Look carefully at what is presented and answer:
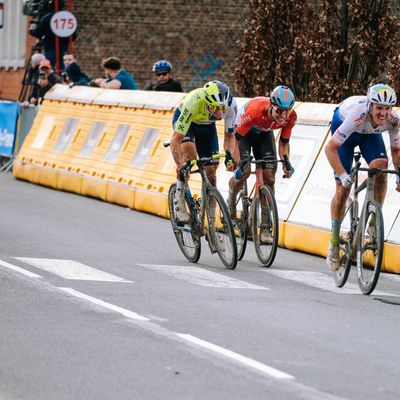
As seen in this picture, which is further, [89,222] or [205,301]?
[89,222]

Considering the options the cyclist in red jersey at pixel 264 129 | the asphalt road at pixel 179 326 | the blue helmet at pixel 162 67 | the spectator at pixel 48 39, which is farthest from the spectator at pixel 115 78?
the cyclist in red jersey at pixel 264 129

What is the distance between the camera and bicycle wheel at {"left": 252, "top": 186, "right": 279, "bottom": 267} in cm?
1345

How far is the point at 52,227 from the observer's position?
1638 cm

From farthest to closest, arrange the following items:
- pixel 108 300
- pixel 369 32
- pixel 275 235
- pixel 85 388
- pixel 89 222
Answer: pixel 369 32 < pixel 89 222 < pixel 275 235 < pixel 108 300 < pixel 85 388

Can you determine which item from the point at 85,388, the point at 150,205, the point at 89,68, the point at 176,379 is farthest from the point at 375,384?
the point at 89,68

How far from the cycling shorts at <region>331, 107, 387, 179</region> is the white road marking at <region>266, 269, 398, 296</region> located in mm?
1063

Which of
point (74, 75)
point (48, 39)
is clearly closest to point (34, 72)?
point (48, 39)

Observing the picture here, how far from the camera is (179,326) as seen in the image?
9328mm

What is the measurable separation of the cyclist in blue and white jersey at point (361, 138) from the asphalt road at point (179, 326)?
78 cm

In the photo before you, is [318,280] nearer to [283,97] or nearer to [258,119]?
→ [283,97]

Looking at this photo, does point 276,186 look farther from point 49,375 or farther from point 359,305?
point 49,375

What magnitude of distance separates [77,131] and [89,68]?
49.5 feet

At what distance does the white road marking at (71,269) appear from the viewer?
11.8m

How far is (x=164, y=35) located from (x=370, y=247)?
90.8 ft
